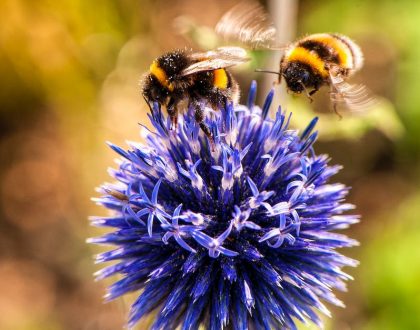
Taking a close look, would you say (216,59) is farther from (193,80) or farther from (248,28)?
(248,28)

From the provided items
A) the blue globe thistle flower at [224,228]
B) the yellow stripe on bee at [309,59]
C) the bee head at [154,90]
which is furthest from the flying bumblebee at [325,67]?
the bee head at [154,90]

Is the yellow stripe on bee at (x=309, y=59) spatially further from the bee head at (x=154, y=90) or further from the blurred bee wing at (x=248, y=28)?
the bee head at (x=154, y=90)

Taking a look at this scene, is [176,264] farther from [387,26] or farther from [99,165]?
[387,26]

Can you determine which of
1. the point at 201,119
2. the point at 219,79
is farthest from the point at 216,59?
the point at 201,119

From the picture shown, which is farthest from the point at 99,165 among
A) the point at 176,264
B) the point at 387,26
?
the point at 387,26

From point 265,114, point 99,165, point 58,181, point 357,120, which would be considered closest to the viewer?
point 265,114

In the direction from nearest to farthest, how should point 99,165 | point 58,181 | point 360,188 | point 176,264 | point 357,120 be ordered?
point 176,264 < point 357,120 < point 99,165 < point 360,188 < point 58,181

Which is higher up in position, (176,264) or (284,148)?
(284,148)
